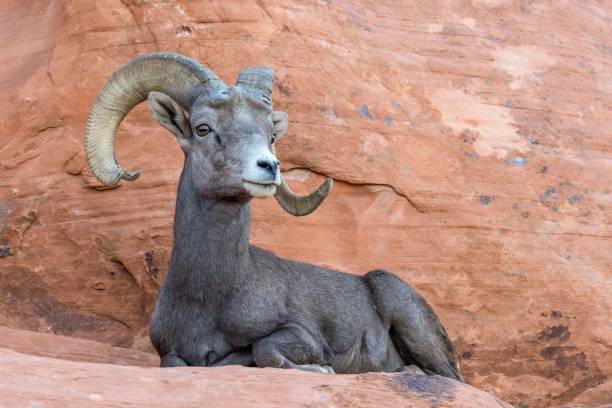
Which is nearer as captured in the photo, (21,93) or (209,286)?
(209,286)

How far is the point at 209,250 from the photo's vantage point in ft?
26.1

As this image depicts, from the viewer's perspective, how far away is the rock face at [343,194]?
34.1ft

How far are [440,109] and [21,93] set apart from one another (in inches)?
163

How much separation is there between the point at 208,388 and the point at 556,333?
5551 mm

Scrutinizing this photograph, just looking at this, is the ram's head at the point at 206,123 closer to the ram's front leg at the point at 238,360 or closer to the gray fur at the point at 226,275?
the gray fur at the point at 226,275

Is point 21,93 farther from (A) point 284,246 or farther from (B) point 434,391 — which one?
(B) point 434,391

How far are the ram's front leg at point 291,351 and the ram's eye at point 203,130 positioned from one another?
1.52 metres

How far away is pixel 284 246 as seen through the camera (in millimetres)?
10469

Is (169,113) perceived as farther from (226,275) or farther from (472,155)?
(472,155)

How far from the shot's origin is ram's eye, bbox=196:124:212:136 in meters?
7.87

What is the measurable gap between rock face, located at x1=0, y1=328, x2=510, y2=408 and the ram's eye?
2106 millimetres

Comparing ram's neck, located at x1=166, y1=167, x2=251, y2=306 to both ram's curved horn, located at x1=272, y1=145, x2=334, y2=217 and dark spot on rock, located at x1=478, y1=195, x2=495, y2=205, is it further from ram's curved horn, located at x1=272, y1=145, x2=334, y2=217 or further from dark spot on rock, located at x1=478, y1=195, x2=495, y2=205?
dark spot on rock, located at x1=478, y1=195, x2=495, y2=205

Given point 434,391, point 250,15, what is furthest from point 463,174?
point 434,391

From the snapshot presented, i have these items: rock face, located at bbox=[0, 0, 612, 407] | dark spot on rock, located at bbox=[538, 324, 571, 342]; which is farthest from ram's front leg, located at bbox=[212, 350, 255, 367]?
dark spot on rock, located at bbox=[538, 324, 571, 342]
